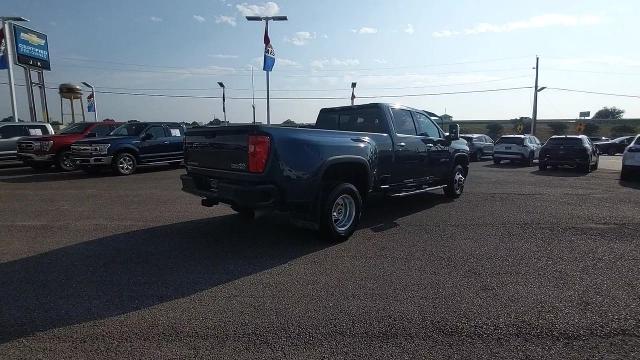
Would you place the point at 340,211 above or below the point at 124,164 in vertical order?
below

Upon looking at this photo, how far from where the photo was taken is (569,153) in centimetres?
1627

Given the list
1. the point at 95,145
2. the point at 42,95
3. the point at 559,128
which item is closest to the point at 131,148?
the point at 95,145

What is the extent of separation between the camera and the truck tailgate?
4.95 metres

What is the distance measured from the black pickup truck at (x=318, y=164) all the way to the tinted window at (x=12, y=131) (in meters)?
13.2

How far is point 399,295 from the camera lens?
389 cm

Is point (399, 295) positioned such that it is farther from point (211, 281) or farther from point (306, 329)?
point (211, 281)

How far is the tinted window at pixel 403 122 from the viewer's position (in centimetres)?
697

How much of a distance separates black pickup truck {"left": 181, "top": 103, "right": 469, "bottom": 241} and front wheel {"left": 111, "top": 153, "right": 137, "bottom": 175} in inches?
313

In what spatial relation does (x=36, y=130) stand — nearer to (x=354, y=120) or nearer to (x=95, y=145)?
(x=95, y=145)

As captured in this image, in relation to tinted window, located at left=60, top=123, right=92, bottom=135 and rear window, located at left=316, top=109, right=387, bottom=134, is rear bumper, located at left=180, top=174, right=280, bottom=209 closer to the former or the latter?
rear window, located at left=316, top=109, right=387, bottom=134

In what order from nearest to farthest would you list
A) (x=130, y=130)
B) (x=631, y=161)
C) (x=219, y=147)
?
(x=219, y=147) → (x=631, y=161) → (x=130, y=130)

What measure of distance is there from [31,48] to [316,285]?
30584mm

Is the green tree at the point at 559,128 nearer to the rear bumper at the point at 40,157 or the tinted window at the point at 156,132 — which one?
the tinted window at the point at 156,132

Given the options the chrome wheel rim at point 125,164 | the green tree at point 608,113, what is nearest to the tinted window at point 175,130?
the chrome wheel rim at point 125,164
